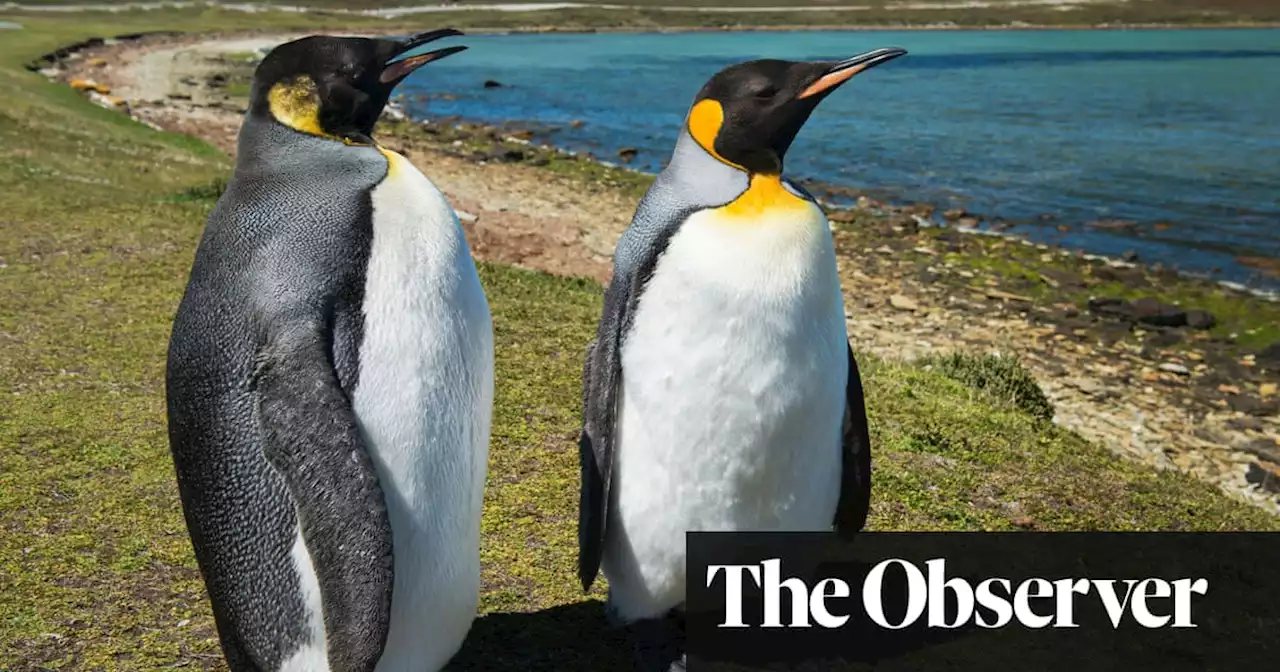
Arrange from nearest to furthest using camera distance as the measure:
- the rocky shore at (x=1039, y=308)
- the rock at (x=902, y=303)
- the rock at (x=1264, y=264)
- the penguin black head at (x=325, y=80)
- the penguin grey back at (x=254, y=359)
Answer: the penguin grey back at (x=254, y=359)
the penguin black head at (x=325, y=80)
the rocky shore at (x=1039, y=308)
the rock at (x=902, y=303)
the rock at (x=1264, y=264)

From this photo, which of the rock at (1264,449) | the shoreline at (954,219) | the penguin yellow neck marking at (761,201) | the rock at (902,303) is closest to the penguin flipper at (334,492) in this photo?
the penguin yellow neck marking at (761,201)

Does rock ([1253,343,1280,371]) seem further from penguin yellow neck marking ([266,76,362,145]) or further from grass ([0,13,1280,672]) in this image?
penguin yellow neck marking ([266,76,362,145])

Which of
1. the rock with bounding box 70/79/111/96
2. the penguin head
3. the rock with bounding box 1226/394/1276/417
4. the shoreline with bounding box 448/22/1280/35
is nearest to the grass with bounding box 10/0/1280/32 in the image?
the shoreline with bounding box 448/22/1280/35

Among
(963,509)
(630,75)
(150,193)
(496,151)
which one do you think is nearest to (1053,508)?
(963,509)

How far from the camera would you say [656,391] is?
3.19 m

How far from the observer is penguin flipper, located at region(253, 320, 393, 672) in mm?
2613

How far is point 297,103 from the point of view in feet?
9.66

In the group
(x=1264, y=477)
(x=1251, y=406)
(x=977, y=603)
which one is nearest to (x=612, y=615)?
(x=977, y=603)

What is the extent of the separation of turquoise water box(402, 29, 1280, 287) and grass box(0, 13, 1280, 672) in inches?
369

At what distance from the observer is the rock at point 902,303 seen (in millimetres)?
11461

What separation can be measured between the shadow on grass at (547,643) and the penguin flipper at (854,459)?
2.72ft

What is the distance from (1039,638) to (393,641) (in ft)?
7.02

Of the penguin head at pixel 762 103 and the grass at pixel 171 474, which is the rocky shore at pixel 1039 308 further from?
the penguin head at pixel 762 103

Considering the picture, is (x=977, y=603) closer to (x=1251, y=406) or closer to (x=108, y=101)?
(x=1251, y=406)
